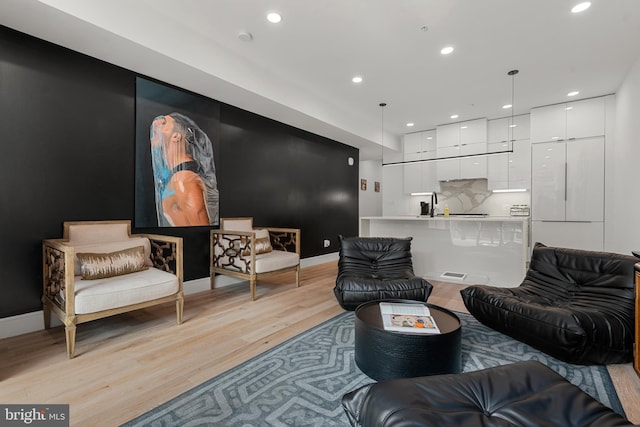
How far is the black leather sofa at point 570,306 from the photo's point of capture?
1.98m

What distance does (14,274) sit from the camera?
256 centimetres

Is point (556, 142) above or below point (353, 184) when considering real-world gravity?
above

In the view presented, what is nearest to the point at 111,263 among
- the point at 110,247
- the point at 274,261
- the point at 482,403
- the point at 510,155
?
the point at 110,247

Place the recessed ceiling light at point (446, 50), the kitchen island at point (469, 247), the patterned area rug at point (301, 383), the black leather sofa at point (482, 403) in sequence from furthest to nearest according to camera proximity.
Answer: the kitchen island at point (469, 247)
the recessed ceiling light at point (446, 50)
the patterned area rug at point (301, 383)
the black leather sofa at point (482, 403)

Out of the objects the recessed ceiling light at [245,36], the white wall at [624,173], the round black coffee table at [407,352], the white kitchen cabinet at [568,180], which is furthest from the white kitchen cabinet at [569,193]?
the recessed ceiling light at [245,36]

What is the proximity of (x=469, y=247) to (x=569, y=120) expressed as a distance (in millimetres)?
3048

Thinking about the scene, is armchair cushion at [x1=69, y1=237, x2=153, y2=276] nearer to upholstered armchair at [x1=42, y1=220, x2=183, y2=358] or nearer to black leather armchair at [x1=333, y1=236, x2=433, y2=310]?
upholstered armchair at [x1=42, y1=220, x2=183, y2=358]

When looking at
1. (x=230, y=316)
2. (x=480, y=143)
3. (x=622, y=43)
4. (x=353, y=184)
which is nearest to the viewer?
(x=230, y=316)

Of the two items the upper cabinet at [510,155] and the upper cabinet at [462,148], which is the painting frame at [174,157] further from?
the upper cabinet at [510,155]

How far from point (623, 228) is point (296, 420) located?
492cm

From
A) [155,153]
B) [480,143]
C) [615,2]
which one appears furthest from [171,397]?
[480,143]

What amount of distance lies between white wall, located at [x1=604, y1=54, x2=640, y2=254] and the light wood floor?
248 cm

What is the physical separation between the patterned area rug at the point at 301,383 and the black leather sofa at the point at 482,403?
54cm

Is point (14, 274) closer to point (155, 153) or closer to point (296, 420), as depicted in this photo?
point (155, 153)
